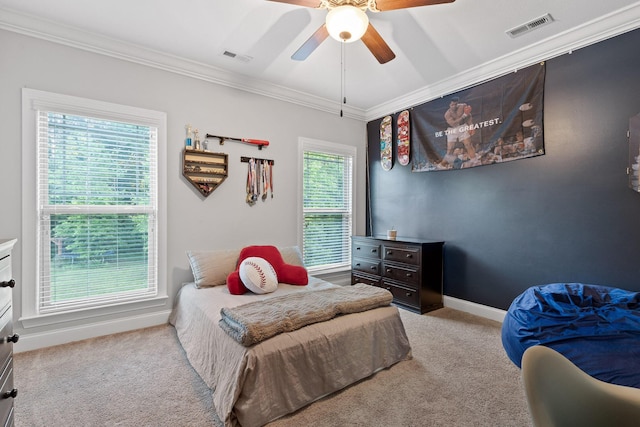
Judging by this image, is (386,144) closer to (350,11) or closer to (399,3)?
(399,3)

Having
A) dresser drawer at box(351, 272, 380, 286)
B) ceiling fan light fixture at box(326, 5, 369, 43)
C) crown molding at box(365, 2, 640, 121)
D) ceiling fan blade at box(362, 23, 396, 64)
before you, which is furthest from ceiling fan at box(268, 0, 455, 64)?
dresser drawer at box(351, 272, 380, 286)

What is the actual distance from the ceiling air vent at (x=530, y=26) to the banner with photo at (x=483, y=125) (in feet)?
1.53

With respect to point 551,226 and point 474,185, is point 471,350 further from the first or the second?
point 474,185

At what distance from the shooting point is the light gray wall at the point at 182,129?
2533 millimetres

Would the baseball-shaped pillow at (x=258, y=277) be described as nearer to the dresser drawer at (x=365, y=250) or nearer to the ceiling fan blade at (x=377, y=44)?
the dresser drawer at (x=365, y=250)

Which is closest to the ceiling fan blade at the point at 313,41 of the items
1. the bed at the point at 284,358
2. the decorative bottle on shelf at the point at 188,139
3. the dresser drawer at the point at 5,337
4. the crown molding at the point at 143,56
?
the crown molding at the point at 143,56

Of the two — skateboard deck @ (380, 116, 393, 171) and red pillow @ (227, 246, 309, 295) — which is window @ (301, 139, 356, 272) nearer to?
skateboard deck @ (380, 116, 393, 171)

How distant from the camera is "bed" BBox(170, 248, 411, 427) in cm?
168

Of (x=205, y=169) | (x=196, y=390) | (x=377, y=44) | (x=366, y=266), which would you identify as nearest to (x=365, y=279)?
(x=366, y=266)

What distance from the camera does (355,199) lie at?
4.82 m

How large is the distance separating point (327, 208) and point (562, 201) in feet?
9.03

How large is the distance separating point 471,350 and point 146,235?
3298mm

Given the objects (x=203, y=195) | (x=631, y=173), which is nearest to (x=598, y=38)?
(x=631, y=173)

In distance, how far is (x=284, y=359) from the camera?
→ 1.80 m
